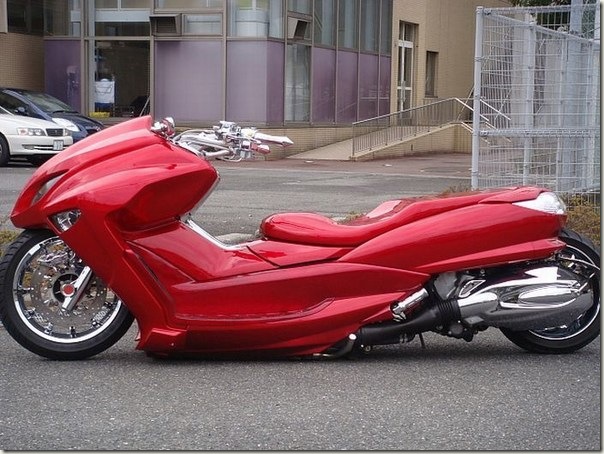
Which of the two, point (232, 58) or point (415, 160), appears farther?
point (415, 160)

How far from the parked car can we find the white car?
0.65 meters

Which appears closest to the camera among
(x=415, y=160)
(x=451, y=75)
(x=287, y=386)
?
(x=287, y=386)

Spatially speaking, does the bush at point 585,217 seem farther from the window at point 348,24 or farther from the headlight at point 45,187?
the window at point 348,24

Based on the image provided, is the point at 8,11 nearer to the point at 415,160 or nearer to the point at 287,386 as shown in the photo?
the point at 415,160

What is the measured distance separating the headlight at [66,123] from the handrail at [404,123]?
7757 mm

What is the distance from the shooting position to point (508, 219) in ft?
17.7

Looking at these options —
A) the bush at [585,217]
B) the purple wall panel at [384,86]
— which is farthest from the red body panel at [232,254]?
the purple wall panel at [384,86]

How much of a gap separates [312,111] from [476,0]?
13931 mm

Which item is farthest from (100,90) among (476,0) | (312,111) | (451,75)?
(476,0)

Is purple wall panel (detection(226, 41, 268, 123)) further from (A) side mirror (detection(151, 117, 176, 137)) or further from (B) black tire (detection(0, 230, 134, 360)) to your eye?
(B) black tire (detection(0, 230, 134, 360))

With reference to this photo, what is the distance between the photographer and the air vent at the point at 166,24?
79.9ft

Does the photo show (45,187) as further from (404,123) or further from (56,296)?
(404,123)

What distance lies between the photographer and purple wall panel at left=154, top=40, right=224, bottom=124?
24422mm

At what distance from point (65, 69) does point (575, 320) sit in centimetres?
2218
